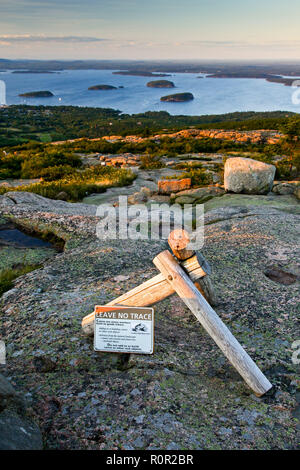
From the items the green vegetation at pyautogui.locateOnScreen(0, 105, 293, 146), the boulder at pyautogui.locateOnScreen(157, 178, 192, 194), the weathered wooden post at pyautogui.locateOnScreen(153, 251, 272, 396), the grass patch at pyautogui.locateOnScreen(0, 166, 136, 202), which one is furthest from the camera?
the green vegetation at pyautogui.locateOnScreen(0, 105, 293, 146)

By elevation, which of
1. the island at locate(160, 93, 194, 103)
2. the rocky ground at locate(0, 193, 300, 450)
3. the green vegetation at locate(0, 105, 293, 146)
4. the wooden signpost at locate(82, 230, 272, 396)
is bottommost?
the rocky ground at locate(0, 193, 300, 450)

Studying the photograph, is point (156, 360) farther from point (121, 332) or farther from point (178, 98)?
point (178, 98)

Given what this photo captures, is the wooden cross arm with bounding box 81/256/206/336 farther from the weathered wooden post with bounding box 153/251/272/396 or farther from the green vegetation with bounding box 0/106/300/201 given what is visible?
the green vegetation with bounding box 0/106/300/201

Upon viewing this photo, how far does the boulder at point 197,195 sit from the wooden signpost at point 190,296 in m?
10.5

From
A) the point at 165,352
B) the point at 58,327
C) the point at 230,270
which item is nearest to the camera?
the point at 165,352

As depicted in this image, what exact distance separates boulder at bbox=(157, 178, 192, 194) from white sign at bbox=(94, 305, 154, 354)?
40.4ft

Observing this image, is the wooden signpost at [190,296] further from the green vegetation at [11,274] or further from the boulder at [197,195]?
the boulder at [197,195]

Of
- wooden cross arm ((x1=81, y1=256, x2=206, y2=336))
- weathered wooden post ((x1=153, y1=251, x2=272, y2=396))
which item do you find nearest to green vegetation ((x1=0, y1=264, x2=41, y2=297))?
wooden cross arm ((x1=81, y1=256, x2=206, y2=336))

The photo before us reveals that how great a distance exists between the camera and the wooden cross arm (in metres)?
4.64

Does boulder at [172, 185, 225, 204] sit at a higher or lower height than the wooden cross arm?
lower
